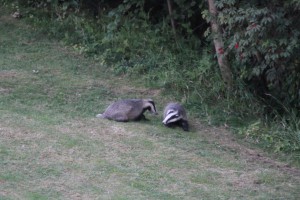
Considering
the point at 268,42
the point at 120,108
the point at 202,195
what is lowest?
the point at 202,195

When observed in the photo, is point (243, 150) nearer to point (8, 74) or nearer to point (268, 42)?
point (268, 42)

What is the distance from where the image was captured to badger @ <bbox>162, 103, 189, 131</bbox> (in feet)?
30.6

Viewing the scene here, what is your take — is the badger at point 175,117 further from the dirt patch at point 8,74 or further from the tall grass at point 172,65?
the dirt patch at point 8,74

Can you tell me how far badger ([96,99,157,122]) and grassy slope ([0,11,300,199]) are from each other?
0.42 feet

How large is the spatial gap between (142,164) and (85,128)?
1.34 m

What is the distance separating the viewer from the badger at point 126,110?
9.34 metres

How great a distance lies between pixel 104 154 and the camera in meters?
8.07

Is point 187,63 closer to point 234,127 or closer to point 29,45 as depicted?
point 234,127

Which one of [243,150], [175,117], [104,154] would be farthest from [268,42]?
[104,154]

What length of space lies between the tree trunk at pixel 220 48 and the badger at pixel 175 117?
1.57 meters

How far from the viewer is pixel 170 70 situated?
38.0 feet

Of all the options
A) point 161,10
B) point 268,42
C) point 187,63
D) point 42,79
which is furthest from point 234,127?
point 161,10

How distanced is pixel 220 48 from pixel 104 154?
3.50m

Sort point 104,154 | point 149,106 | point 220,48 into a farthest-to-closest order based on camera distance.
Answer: point 220,48 → point 149,106 → point 104,154
